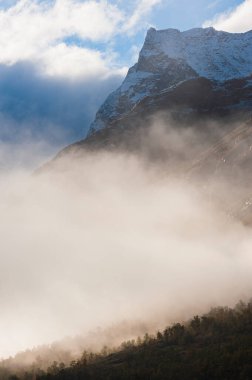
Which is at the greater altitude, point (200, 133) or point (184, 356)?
point (200, 133)

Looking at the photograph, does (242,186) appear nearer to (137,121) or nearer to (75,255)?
(75,255)

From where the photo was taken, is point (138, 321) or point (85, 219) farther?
point (85, 219)

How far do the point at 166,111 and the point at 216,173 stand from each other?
78.8 m

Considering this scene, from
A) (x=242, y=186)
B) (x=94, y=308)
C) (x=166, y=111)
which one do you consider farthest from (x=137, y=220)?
(x=166, y=111)

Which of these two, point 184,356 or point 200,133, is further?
point 200,133

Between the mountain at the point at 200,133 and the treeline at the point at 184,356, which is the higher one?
the mountain at the point at 200,133

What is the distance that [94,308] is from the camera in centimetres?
8144

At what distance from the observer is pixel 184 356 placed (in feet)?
136

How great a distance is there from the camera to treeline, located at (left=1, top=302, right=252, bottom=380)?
35.8 metres

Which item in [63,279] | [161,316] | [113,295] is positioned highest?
[63,279]

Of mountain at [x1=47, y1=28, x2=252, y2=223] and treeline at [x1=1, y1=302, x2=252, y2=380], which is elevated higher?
mountain at [x1=47, y1=28, x2=252, y2=223]

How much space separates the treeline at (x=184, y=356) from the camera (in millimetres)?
35781

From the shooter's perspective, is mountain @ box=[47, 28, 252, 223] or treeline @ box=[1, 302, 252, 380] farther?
mountain @ box=[47, 28, 252, 223]

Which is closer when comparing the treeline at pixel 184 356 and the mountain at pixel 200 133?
the treeline at pixel 184 356
